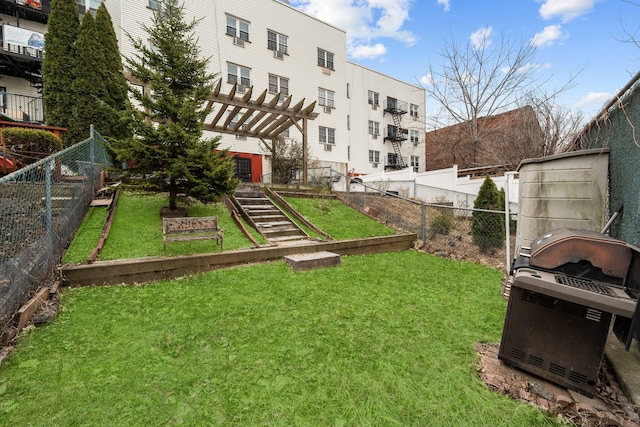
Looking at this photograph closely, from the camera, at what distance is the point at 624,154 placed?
341 cm

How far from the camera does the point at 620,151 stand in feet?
11.6

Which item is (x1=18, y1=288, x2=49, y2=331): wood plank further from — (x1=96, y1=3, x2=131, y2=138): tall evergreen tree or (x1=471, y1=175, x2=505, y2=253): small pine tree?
(x1=471, y1=175, x2=505, y2=253): small pine tree

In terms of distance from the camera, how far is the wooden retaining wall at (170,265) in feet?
14.1

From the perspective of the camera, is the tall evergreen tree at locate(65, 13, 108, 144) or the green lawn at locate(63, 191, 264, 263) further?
the tall evergreen tree at locate(65, 13, 108, 144)

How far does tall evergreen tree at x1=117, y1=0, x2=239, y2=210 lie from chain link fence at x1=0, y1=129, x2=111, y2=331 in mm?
1449

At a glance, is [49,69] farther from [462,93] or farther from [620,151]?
[462,93]

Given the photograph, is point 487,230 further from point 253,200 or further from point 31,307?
point 31,307

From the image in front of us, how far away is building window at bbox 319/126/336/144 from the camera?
856 inches

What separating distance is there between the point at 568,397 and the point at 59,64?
594 inches

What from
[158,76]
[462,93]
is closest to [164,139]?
[158,76]

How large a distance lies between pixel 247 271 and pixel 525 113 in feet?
47.3

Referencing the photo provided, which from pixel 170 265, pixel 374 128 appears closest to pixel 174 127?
pixel 170 265

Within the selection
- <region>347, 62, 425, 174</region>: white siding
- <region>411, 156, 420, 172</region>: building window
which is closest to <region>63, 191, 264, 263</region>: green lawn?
<region>347, 62, 425, 174</region>: white siding

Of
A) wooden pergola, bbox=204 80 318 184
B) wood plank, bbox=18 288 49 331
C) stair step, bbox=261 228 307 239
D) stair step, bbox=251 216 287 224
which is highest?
wooden pergola, bbox=204 80 318 184
